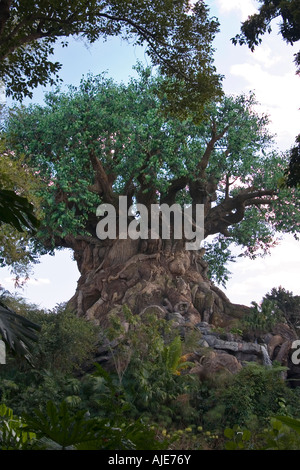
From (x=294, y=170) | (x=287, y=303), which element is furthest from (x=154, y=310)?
(x=294, y=170)

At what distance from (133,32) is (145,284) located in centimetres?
950

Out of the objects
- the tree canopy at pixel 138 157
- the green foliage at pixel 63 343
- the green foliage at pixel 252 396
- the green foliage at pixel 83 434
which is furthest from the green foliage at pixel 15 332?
the tree canopy at pixel 138 157

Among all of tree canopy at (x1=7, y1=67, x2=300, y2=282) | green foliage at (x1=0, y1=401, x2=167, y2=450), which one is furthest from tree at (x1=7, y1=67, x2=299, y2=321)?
green foliage at (x1=0, y1=401, x2=167, y2=450)

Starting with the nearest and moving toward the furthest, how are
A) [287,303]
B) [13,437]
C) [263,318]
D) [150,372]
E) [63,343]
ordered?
1. [13,437]
2. [150,372]
3. [63,343]
4. [263,318]
5. [287,303]

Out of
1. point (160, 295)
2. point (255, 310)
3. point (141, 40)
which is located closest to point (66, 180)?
point (160, 295)

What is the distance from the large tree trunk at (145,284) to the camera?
766 inches

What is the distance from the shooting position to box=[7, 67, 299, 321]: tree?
19062 mm

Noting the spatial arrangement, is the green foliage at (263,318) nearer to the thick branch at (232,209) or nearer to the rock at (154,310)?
the rock at (154,310)

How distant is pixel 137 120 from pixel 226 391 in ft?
34.2

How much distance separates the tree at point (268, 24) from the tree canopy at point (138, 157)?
397 centimetres

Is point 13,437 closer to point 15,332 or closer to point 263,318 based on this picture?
point 15,332

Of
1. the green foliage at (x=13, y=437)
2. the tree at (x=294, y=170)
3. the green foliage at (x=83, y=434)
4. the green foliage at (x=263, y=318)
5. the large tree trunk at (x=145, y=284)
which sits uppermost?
the tree at (x=294, y=170)

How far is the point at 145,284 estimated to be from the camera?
19.7 meters
